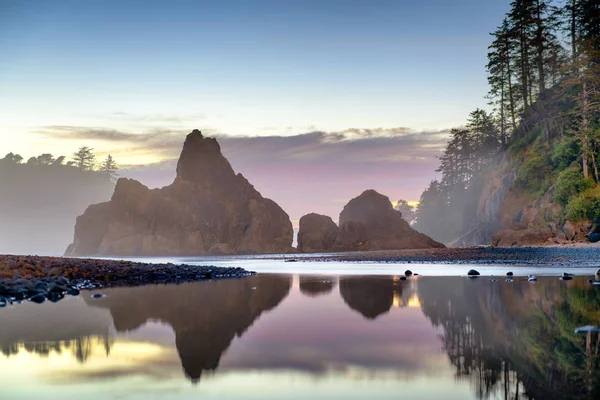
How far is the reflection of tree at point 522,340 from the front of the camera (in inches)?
255

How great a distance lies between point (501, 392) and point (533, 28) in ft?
291

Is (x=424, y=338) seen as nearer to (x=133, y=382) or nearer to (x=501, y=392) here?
(x=501, y=392)

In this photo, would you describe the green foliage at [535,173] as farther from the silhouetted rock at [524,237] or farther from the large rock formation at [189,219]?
the large rock formation at [189,219]

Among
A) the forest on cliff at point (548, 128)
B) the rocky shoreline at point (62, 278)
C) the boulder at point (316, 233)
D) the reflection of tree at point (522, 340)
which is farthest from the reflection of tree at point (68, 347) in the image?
the boulder at point (316, 233)

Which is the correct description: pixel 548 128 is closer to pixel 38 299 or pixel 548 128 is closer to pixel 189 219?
pixel 38 299

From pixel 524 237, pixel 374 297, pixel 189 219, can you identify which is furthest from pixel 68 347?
pixel 189 219

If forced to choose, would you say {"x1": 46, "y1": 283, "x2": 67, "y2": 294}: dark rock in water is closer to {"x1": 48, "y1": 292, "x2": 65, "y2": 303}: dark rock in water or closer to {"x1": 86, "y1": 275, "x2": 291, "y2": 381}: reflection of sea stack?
{"x1": 48, "y1": 292, "x2": 65, "y2": 303}: dark rock in water

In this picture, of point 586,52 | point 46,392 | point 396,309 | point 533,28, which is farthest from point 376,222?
point 46,392

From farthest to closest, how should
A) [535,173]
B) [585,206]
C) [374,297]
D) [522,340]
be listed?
[535,173] → [585,206] → [374,297] → [522,340]

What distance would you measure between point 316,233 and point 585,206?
315 feet

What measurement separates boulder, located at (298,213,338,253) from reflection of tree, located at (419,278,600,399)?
12348 cm

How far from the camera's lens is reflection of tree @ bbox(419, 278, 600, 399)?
21.3 feet

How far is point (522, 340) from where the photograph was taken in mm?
9508

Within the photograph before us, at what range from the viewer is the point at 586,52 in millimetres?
59500
